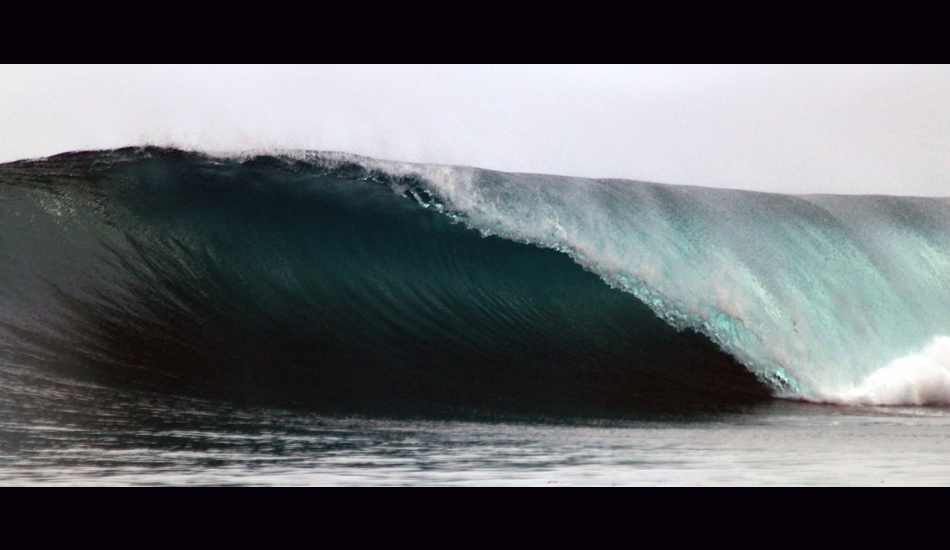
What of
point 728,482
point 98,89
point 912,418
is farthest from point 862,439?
point 98,89

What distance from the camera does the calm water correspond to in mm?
2662

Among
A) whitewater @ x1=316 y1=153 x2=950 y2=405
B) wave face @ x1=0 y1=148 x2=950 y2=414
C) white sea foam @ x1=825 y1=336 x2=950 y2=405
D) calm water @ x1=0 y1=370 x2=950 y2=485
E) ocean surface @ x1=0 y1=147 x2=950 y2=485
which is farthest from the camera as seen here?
whitewater @ x1=316 y1=153 x2=950 y2=405

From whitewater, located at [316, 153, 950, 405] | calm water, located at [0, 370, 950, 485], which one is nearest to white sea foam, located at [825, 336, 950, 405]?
whitewater, located at [316, 153, 950, 405]

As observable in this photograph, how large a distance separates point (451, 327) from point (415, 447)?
74.2 inches

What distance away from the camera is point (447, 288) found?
5.37m

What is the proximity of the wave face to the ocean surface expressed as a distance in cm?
2

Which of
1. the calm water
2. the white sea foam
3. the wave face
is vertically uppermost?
the wave face

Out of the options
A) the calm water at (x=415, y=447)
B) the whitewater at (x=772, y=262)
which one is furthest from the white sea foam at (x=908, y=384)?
the calm water at (x=415, y=447)

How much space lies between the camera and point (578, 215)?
6094 mm

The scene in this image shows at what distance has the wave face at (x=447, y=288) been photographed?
14.1ft

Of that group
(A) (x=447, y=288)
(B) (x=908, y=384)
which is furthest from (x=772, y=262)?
(A) (x=447, y=288)

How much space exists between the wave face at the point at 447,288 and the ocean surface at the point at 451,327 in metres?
0.02

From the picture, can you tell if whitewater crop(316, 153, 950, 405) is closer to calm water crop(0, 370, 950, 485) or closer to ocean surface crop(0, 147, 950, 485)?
ocean surface crop(0, 147, 950, 485)
